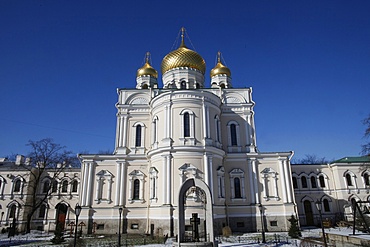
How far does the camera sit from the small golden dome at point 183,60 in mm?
27969

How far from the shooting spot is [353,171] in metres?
28.4

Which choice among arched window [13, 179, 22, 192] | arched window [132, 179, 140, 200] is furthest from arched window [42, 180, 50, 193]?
arched window [132, 179, 140, 200]

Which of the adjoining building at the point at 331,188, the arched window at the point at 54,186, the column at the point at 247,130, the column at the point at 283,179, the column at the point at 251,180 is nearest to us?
the column at the point at 251,180

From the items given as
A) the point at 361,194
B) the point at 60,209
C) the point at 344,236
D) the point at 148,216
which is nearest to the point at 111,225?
the point at 148,216

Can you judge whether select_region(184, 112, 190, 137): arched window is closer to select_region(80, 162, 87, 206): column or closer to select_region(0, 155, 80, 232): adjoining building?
select_region(80, 162, 87, 206): column

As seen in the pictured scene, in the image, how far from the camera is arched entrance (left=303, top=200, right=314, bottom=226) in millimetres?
27266

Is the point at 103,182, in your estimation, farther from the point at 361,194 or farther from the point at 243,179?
the point at 361,194

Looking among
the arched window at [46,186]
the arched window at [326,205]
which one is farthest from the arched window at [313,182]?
the arched window at [46,186]

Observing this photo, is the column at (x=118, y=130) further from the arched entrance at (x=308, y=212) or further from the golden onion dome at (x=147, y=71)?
the arched entrance at (x=308, y=212)

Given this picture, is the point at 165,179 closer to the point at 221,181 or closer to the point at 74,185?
the point at 221,181

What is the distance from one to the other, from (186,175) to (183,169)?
521 mm

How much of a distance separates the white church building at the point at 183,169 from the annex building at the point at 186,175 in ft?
0.27

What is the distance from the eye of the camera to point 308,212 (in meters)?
27.8

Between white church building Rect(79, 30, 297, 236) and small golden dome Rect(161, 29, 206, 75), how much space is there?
461 cm
